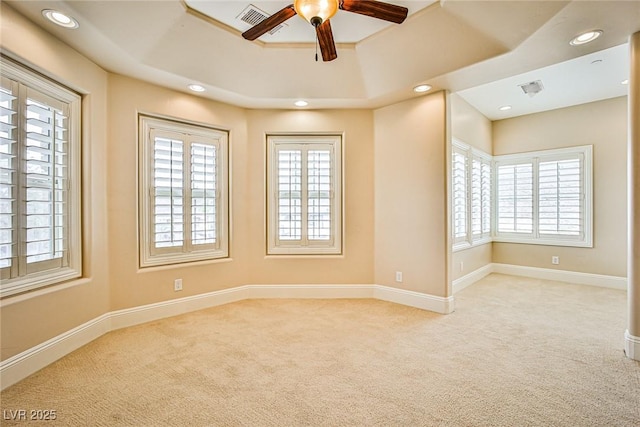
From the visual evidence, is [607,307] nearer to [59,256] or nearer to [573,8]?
[573,8]

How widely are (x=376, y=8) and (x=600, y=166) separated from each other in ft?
16.2

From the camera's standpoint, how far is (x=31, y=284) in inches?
94.5

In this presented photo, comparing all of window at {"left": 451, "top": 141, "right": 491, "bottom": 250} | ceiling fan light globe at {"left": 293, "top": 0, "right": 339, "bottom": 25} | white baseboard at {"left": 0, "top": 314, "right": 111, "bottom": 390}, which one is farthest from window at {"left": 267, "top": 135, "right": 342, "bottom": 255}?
ceiling fan light globe at {"left": 293, "top": 0, "right": 339, "bottom": 25}

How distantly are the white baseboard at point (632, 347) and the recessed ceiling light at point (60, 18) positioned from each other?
514 centimetres

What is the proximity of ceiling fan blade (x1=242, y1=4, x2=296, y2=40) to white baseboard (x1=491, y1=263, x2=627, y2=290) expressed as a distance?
564cm

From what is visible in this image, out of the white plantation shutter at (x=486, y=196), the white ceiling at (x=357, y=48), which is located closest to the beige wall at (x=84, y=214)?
the white ceiling at (x=357, y=48)

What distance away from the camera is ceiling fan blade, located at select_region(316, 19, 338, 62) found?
209cm

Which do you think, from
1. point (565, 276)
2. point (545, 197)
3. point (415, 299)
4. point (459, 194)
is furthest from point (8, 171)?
point (565, 276)

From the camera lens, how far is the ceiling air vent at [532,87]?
13.4 ft

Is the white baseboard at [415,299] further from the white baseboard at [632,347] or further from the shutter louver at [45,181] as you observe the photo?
the shutter louver at [45,181]

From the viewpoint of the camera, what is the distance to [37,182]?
2.45m

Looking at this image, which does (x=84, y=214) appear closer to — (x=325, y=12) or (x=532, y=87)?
(x=325, y=12)

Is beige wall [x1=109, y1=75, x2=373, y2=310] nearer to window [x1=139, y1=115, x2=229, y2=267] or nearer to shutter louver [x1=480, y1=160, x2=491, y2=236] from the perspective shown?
window [x1=139, y1=115, x2=229, y2=267]

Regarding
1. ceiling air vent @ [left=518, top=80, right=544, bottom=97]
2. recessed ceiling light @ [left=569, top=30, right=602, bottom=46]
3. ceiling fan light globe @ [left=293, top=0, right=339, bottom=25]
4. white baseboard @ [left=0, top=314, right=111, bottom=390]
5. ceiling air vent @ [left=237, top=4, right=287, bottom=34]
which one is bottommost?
white baseboard @ [left=0, top=314, right=111, bottom=390]
